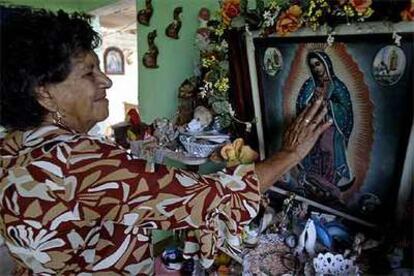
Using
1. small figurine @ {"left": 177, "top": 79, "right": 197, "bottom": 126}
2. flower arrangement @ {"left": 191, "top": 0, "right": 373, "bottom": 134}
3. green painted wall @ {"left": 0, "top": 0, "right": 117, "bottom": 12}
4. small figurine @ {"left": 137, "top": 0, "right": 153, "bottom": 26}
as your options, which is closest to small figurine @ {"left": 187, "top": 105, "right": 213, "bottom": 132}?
flower arrangement @ {"left": 191, "top": 0, "right": 373, "bottom": 134}

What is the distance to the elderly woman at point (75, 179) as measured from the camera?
0.65 metres

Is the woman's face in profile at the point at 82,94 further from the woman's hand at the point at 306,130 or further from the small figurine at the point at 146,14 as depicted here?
the small figurine at the point at 146,14

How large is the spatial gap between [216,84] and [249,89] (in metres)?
0.14

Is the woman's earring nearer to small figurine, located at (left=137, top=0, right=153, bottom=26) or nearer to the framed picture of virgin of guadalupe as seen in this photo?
the framed picture of virgin of guadalupe

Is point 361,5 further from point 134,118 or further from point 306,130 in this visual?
point 134,118

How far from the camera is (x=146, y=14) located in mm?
1741

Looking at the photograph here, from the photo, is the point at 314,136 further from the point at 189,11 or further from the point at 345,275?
the point at 189,11

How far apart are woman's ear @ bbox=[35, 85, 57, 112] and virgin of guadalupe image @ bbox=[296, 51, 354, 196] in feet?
2.00

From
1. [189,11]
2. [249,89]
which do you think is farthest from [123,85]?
[249,89]

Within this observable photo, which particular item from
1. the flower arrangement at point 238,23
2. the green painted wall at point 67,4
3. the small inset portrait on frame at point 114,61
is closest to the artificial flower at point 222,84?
the flower arrangement at point 238,23

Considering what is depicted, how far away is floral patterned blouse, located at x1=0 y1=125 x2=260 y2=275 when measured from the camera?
649mm

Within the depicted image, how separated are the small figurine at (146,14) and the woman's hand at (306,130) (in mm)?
953

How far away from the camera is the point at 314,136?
951 mm

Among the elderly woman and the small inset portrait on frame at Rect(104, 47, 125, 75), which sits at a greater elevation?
the small inset portrait on frame at Rect(104, 47, 125, 75)
